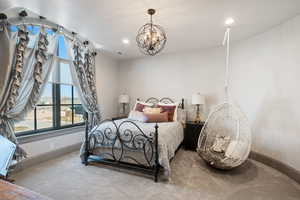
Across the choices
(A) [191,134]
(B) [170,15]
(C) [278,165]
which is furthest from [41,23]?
(C) [278,165]

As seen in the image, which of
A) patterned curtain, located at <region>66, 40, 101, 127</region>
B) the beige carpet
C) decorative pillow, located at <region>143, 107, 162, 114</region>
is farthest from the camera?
decorative pillow, located at <region>143, 107, 162, 114</region>

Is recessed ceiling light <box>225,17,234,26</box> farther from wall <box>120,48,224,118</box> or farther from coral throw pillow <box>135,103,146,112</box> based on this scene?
coral throw pillow <box>135,103,146,112</box>

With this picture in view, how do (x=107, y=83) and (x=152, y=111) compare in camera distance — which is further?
(x=107, y=83)

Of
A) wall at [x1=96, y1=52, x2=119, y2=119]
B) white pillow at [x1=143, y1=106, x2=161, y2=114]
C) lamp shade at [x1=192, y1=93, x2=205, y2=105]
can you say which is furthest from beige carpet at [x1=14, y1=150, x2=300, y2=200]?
wall at [x1=96, y1=52, x2=119, y2=119]

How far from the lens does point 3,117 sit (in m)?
2.28

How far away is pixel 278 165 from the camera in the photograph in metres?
2.70

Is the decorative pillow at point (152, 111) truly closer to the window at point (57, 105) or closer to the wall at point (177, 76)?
the wall at point (177, 76)

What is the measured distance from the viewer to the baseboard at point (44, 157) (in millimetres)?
2629

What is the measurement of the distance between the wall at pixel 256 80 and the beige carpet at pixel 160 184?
626 mm

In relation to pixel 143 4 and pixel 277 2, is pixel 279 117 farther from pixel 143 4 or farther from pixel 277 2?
pixel 143 4

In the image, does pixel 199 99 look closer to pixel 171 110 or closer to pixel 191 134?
pixel 171 110

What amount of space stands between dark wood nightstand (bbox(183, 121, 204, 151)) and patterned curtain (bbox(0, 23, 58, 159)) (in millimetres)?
3239

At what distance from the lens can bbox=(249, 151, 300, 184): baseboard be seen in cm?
237

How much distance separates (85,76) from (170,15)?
2385mm
